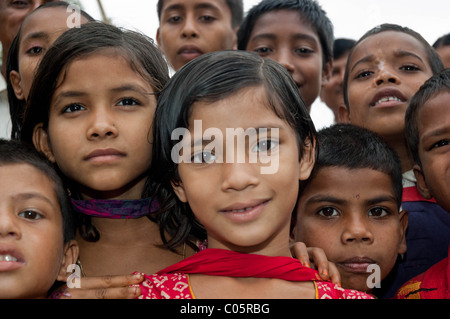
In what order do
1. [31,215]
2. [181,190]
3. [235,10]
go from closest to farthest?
1. [31,215]
2. [181,190]
3. [235,10]

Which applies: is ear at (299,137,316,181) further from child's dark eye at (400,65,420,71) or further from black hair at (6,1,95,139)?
black hair at (6,1,95,139)

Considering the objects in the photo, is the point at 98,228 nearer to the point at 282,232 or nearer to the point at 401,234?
the point at 282,232

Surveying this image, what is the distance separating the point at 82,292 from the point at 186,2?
2.73 meters

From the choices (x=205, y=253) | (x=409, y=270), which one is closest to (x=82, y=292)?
(x=205, y=253)

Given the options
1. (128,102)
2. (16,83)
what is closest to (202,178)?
(128,102)

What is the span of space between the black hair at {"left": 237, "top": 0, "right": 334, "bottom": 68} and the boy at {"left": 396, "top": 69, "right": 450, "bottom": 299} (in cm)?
147

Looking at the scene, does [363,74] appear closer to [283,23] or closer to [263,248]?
[283,23]

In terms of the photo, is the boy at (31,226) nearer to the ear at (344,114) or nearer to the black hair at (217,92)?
the black hair at (217,92)

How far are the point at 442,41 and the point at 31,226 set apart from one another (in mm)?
3572

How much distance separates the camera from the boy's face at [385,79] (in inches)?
129

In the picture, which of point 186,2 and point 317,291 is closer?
point 317,291

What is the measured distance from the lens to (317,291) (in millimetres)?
1973

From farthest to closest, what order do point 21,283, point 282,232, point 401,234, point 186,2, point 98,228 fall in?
1. point 186,2
2. point 401,234
3. point 98,228
4. point 282,232
5. point 21,283

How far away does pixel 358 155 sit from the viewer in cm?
270
